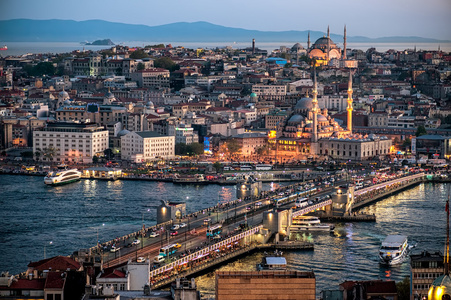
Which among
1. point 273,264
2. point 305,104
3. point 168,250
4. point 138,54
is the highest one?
point 138,54

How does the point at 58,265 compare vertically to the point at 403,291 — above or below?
above

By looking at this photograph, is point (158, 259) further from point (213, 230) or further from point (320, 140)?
point (320, 140)

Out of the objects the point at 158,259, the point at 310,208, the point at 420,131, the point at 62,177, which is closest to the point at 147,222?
the point at 310,208

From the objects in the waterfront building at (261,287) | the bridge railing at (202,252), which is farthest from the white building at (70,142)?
the waterfront building at (261,287)

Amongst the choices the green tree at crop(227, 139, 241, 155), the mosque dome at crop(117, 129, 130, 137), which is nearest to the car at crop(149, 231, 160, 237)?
the mosque dome at crop(117, 129, 130, 137)

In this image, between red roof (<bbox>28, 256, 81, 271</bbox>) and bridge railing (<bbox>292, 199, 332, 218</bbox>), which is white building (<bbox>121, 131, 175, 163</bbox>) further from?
red roof (<bbox>28, 256, 81, 271</bbox>)

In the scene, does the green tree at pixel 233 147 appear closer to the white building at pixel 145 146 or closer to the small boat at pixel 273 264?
the white building at pixel 145 146

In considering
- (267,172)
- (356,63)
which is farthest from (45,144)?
(356,63)
